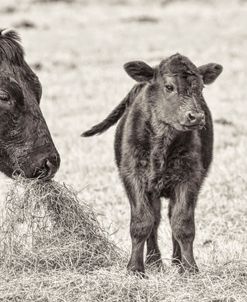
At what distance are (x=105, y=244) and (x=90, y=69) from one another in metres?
14.3

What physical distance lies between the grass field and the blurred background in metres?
0.03

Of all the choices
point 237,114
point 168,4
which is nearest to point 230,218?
point 237,114

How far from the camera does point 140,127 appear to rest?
6453 millimetres

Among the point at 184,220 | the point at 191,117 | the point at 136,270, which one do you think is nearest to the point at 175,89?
the point at 191,117

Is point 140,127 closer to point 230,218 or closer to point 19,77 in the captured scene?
point 19,77

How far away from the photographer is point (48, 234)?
21.0ft

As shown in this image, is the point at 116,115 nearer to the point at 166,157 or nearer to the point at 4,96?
the point at 166,157

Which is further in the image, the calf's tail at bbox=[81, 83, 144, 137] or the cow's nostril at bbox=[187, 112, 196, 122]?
the calf's tail at bbox=[81, 83, 144, 137]

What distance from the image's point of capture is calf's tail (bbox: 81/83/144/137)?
7.11 m

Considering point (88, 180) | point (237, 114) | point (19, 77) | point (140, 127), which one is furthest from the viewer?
point (237, 114)

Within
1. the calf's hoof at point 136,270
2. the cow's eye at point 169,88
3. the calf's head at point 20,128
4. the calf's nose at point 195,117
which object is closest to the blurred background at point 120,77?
the calf's hoof at point 136,270

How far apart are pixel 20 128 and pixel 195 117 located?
1425 mm

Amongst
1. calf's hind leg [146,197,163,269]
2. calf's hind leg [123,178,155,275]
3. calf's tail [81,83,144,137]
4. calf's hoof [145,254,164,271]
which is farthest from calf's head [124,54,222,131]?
calf's hoof [145,254,164,271]

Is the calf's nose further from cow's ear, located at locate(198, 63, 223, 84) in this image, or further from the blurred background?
the blurred background
